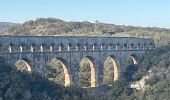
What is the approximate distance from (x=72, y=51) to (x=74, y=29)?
37348 mm

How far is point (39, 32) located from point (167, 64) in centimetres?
3313

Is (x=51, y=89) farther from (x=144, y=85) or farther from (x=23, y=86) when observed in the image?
(x=144, y=85)

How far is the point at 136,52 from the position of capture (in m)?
65.0

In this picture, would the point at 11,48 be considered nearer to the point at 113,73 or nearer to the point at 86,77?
the point at 86,77

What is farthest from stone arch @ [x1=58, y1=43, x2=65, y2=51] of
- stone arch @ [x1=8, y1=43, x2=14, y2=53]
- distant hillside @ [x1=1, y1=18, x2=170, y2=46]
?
distant hillside @ [x1=1, y1=18, x2=170, y2=46]

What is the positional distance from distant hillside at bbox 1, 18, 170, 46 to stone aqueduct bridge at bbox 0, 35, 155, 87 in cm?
1838

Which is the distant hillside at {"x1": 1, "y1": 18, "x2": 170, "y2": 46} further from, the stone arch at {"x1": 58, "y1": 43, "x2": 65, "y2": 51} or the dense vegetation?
the stone arch at {"x1": 58, "y1": 43, "x2": 65, "y2": 51}

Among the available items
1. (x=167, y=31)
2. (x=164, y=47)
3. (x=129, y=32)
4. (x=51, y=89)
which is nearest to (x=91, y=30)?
(x=129, y=32)

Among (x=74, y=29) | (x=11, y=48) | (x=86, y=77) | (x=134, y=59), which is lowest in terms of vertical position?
(x=86, y=77)

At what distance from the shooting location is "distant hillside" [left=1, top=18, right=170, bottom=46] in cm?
8619

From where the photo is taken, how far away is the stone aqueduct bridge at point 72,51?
46562 mm

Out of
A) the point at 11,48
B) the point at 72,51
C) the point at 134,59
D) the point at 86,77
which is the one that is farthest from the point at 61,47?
the point at 134,59

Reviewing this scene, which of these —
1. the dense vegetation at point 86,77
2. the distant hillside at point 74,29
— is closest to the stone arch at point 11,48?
the dense vegetation at point 86,77

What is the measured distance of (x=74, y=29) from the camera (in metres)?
90.3
